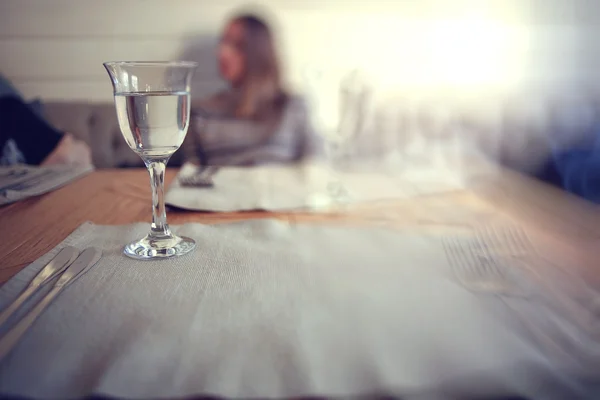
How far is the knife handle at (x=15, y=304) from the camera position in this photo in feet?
0.95

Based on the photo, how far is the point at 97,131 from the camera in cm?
160

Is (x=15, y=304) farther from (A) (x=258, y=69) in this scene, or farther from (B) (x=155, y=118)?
(A) (x=258, y=69)

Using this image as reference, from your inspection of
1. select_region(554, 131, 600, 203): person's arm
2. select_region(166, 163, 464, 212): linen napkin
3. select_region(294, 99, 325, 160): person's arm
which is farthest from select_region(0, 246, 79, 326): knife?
select_region(294, 99, 325, 160): person's arm

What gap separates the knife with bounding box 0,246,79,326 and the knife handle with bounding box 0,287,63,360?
0.5 inches

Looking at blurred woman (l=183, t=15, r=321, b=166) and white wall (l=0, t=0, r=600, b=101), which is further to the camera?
white wall (l=0, t=0, r=600, b=101)

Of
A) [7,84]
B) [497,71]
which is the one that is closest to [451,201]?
[497,71]

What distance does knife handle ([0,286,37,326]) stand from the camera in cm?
29

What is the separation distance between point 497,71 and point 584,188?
3.30 feet

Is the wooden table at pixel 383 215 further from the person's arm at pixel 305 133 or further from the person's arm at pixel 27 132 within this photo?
the person's arm at pixel 305 133

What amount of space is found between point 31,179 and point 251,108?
3.17 feet

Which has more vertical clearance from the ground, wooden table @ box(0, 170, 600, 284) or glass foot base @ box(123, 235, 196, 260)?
glass foot base @ box(123, 235, 196, 260)

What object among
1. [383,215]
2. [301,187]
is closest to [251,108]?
[301,187]

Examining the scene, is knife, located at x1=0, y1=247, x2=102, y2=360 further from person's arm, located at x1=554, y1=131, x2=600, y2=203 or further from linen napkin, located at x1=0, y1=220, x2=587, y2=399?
person's arm, located at x1=554, y1=131, x2=600, y2=203

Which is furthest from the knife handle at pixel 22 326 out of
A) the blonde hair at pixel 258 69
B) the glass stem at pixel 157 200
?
the blonde hair at pixel 258 69
